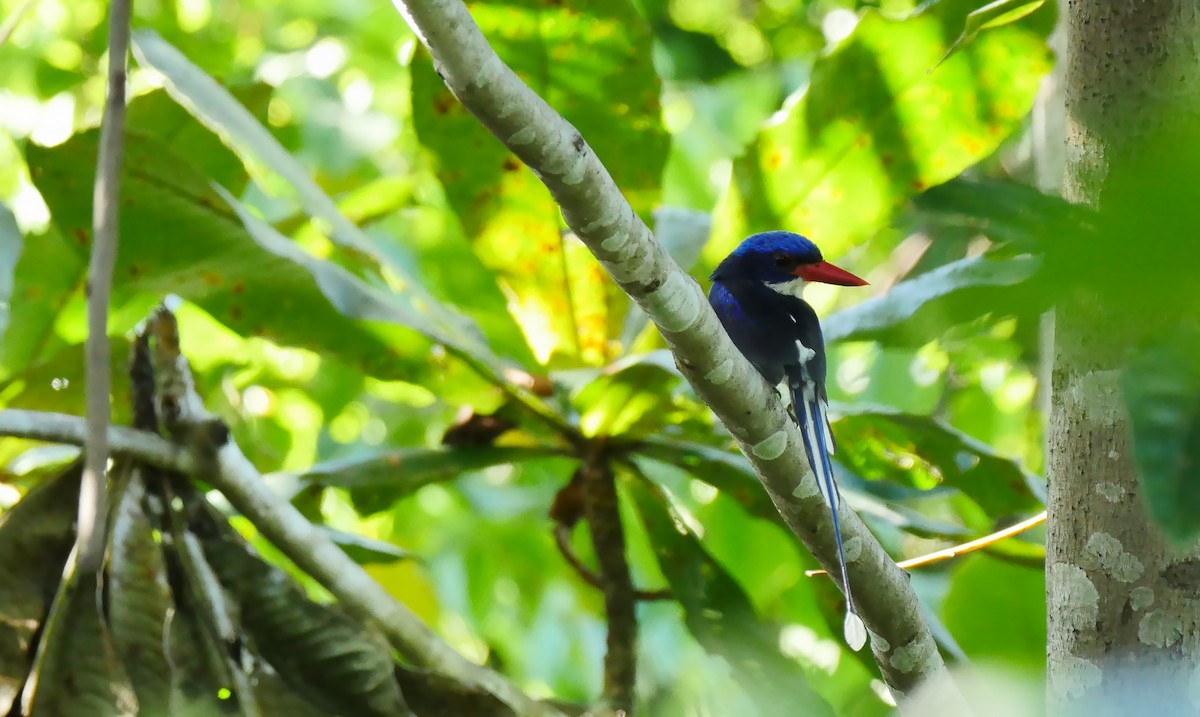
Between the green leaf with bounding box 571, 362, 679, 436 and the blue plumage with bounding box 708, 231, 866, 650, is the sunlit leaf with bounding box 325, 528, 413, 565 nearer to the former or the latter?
the green leaf with bounding box 571, 362, 679, 436

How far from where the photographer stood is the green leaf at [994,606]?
1854mm

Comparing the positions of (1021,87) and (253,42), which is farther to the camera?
(253,42)

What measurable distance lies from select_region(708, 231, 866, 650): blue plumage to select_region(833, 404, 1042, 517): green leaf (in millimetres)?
182

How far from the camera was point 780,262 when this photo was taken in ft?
5.79

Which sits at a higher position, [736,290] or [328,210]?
[328,210]

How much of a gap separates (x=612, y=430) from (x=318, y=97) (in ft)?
7.25

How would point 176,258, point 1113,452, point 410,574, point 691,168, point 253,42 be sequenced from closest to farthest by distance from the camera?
point 1113,452 → point 176,258 → point 410,574 → point 691,168 → point 253,42

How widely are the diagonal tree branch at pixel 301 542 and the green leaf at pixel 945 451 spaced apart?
0.68 metres

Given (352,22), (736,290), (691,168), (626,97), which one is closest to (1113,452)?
(736,290)

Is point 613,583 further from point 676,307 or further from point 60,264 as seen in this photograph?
point 60,264

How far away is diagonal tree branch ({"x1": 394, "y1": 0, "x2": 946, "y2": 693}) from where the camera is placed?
796 millimetres

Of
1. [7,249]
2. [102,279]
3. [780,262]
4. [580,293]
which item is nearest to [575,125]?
[580,293]

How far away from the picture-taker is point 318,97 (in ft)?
11.9

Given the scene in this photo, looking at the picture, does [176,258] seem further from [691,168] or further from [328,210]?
[691,168]
